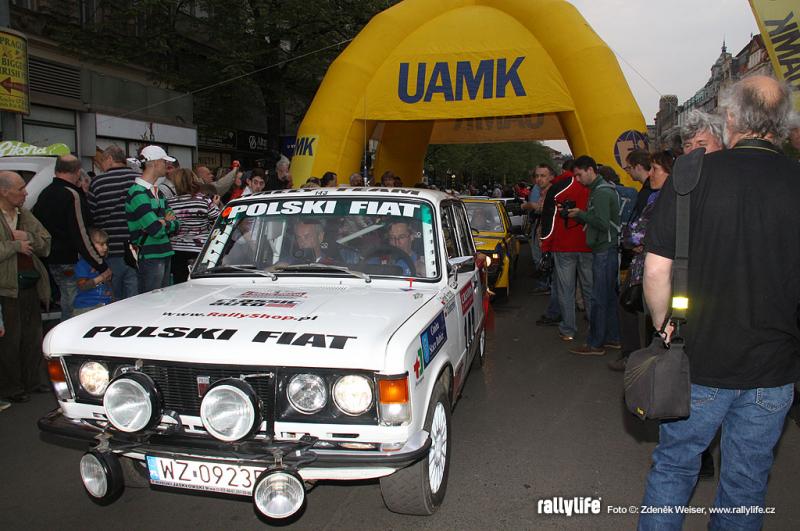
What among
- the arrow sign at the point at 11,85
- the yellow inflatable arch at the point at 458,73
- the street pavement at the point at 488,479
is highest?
the yellow inflatable arch at the point at 458,73

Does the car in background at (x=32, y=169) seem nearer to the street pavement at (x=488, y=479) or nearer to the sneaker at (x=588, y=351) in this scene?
the street pavement at (x=488, y=479)

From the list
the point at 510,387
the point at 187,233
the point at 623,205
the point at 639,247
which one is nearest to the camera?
the point at 639,247

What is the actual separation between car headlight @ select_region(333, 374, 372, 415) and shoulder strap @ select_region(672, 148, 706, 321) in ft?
4.40

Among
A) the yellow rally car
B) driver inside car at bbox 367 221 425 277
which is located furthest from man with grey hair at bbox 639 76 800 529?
the yellow rally car

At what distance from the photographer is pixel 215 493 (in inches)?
112

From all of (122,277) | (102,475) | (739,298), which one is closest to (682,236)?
(739,298)

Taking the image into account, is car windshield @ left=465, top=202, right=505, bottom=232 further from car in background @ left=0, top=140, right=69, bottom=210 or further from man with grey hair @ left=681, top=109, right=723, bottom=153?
man with grey hair @ left=681, top=109, right=723, bottom=153

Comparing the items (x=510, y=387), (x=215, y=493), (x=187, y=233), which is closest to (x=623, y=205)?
(x=510, y=387)

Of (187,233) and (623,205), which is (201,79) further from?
(623,205)

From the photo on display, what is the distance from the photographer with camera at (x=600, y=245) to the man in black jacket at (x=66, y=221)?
15.9 ft

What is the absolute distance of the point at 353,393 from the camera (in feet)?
9.12

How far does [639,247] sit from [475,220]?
506 cm

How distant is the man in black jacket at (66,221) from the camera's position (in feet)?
18.4

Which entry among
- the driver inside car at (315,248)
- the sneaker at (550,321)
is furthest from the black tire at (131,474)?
the sneaker at (550,321)
